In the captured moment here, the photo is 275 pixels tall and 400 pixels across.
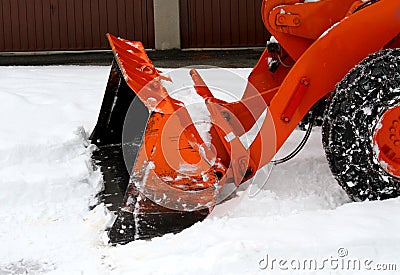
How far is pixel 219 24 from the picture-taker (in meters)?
12.1

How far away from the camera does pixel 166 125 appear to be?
147 inches

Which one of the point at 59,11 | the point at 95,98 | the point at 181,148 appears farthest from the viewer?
the point at 59,11

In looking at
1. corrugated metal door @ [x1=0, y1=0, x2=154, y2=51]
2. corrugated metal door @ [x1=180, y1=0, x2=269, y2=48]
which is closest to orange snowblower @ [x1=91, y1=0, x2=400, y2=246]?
corrugated metal door @ [x1=180, y1=0, x2=269, y2=48]

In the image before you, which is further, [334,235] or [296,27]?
[296,27]

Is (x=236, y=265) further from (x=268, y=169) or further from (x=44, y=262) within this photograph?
(x=268, y=169)

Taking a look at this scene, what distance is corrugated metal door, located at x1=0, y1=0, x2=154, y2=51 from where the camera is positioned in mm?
11953

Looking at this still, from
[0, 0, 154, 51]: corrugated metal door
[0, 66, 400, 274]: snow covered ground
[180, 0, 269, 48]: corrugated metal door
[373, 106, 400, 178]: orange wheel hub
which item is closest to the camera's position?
[0, 66, 400, 274]: snow covered ground

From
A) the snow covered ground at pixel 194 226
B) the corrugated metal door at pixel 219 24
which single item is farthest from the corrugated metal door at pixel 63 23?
the snow covered ground at pixel 194 226

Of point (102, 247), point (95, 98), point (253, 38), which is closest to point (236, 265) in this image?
point (102, 247)

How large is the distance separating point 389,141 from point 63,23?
9.26 metres

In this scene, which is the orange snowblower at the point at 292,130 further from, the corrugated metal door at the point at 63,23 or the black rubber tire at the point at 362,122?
the corrugated metal door at the point at 63,23

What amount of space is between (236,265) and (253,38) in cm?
936

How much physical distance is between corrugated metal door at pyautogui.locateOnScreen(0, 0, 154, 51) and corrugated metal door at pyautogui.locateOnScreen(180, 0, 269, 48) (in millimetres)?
932

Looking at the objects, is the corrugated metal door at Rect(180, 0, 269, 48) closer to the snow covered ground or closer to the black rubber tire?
the snow covered ground
